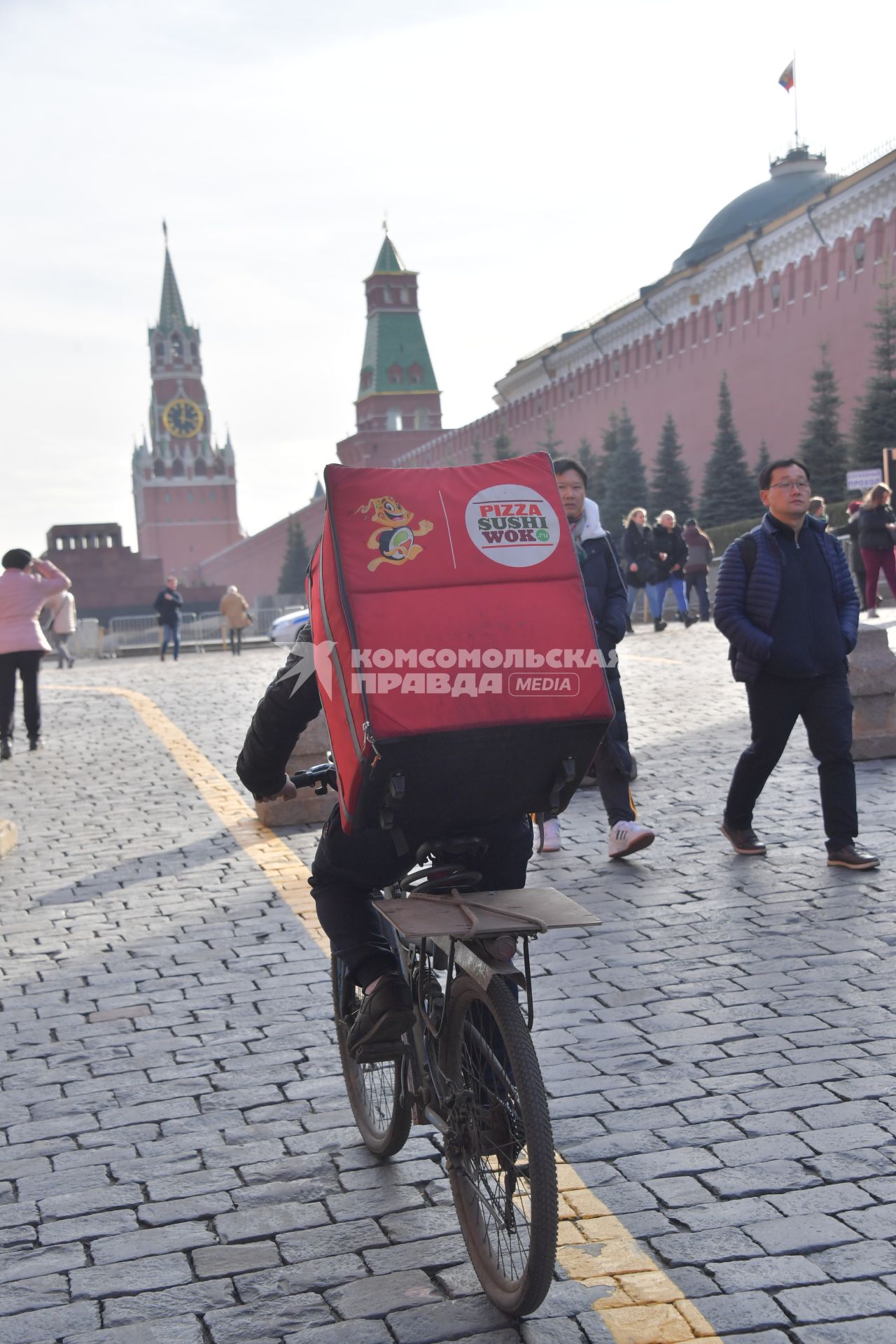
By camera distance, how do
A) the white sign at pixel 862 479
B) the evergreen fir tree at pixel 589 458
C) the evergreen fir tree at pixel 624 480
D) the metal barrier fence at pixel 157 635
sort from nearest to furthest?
the white sign at pixel 862 479 < the metal barrier fence at pixel 157 635 < the evergreen fir tree at pixel 624 480 < the evergreen fir tree at pixel 589 458

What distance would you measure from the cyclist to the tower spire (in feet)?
462

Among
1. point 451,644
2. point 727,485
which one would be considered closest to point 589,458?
point 727,485

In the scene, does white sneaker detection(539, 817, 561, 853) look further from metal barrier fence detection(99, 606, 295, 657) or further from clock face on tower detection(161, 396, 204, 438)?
clock face on tower detection(161, 396, 204, 438)

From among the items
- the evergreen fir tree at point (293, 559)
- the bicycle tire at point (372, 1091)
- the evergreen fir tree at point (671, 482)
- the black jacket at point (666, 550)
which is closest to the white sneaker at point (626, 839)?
the bicycle tire at point (372, 1091)

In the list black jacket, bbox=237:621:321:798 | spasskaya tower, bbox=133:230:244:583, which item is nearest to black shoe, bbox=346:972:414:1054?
black jacket, bbox=237:621:321:798

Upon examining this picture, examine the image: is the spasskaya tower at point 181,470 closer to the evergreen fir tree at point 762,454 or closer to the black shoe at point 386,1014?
the evergreen fir tree at point 762,454

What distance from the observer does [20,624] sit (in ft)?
40.2

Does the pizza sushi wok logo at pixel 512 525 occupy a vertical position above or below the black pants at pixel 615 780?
above

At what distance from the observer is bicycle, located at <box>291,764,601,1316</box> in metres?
2.63

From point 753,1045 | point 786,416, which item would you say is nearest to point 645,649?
point 753,1045

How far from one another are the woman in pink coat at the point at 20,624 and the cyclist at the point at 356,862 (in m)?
9.11

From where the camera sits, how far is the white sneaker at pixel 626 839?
6680 mm

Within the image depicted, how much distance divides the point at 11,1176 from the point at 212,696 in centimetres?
1469

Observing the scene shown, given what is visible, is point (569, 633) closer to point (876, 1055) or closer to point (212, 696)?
point (876, 1055)
